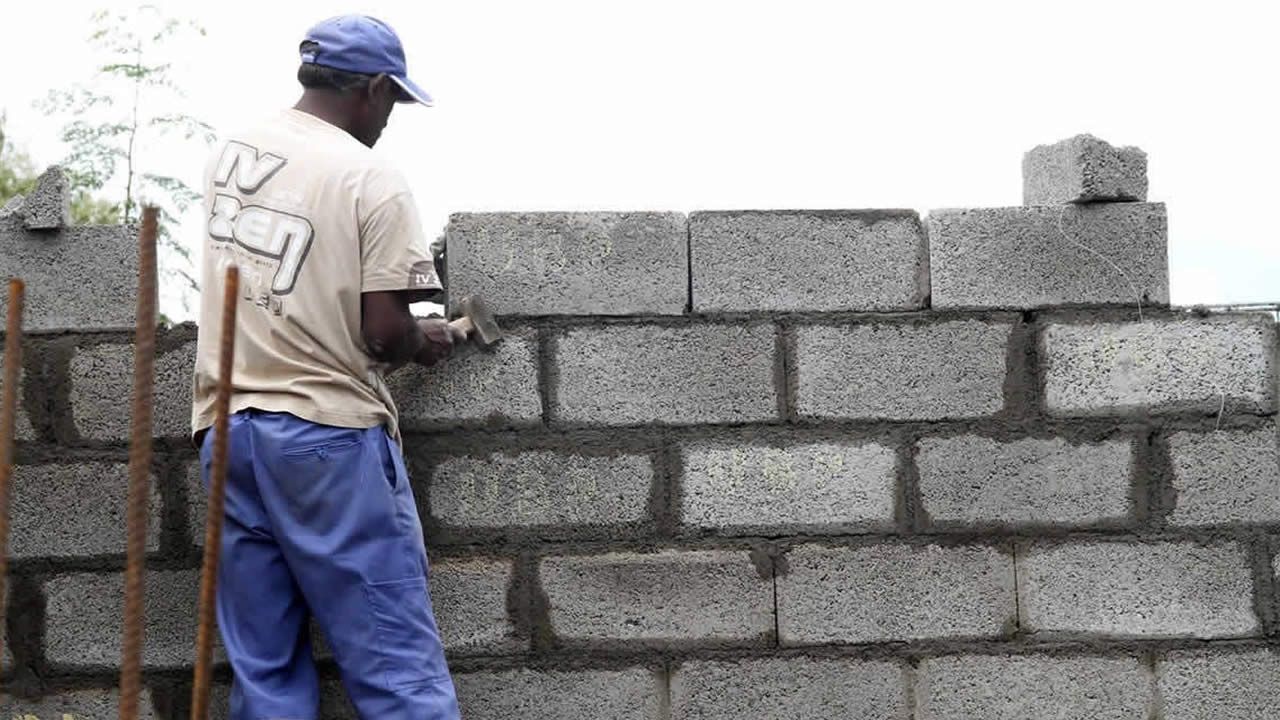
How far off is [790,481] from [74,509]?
176cm

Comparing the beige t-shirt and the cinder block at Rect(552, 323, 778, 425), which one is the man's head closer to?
the beige t-shirt

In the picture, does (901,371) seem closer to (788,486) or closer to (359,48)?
(788,486)

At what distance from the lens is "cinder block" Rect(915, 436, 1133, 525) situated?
400cm

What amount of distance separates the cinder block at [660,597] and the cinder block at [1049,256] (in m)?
0.86

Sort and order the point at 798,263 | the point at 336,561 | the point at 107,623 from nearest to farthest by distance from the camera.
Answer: the point at 336,561 < the point at 107,623 < the point at 798,263

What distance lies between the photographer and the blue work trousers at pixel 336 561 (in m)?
3.37

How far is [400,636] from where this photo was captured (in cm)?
338

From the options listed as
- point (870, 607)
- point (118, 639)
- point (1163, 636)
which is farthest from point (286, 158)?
point (1163, 636)

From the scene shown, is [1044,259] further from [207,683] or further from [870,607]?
[207,683]

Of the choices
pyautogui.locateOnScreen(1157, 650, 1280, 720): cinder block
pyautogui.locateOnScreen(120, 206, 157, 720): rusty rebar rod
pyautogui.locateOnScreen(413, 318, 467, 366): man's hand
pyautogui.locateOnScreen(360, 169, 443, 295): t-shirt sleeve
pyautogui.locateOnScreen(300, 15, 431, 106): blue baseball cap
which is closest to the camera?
pyautogui.locateOnScreen(120, 206, 157, 720): rusty rebar rod

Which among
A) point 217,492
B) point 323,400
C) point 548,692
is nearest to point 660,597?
point 548,692

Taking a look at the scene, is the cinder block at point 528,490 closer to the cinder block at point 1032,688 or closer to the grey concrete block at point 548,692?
the grey concrete block at point 548,692

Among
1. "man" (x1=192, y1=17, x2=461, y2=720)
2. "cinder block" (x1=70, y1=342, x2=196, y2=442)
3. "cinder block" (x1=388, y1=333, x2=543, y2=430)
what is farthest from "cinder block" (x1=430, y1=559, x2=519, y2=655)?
"cinder block" (x1=70, y1=342, x2=196, y2=442)

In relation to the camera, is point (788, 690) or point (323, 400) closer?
point (323, 400)
